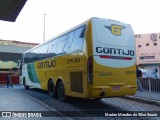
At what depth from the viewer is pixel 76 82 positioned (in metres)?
10.8

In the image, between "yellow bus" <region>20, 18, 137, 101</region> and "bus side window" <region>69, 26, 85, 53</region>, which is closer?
"yellow bus" <region>20, 18, 137, 101</region>

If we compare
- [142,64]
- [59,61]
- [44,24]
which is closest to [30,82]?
[59,61]

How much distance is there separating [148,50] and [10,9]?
5367 centimetres

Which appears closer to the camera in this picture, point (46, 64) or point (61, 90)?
point (61, 90)

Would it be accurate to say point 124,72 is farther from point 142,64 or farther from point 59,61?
point 142,64

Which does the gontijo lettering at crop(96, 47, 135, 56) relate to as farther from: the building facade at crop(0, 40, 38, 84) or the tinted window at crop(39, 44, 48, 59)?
the building facade at crop(0, 40, 38, 84)

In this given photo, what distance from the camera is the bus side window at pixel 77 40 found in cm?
1067

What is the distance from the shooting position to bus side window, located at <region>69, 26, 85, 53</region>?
10674 mm

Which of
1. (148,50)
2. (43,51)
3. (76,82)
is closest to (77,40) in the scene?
(76,82)

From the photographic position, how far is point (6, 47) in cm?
4031

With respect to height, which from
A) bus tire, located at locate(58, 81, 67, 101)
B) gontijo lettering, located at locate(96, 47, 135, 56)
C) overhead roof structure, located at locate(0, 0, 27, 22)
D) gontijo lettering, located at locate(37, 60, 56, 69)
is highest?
overhead roof structure, located at locate(0, 0, 27, 22)

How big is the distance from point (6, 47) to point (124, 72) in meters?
32.5

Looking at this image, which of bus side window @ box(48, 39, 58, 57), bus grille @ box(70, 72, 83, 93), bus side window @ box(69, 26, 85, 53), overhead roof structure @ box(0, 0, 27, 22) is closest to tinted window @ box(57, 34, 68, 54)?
bus side window @ box(48, 39, 58, 57)

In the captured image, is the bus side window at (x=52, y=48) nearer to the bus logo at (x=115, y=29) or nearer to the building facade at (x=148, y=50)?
the bus logo at (x=115, y=29)
